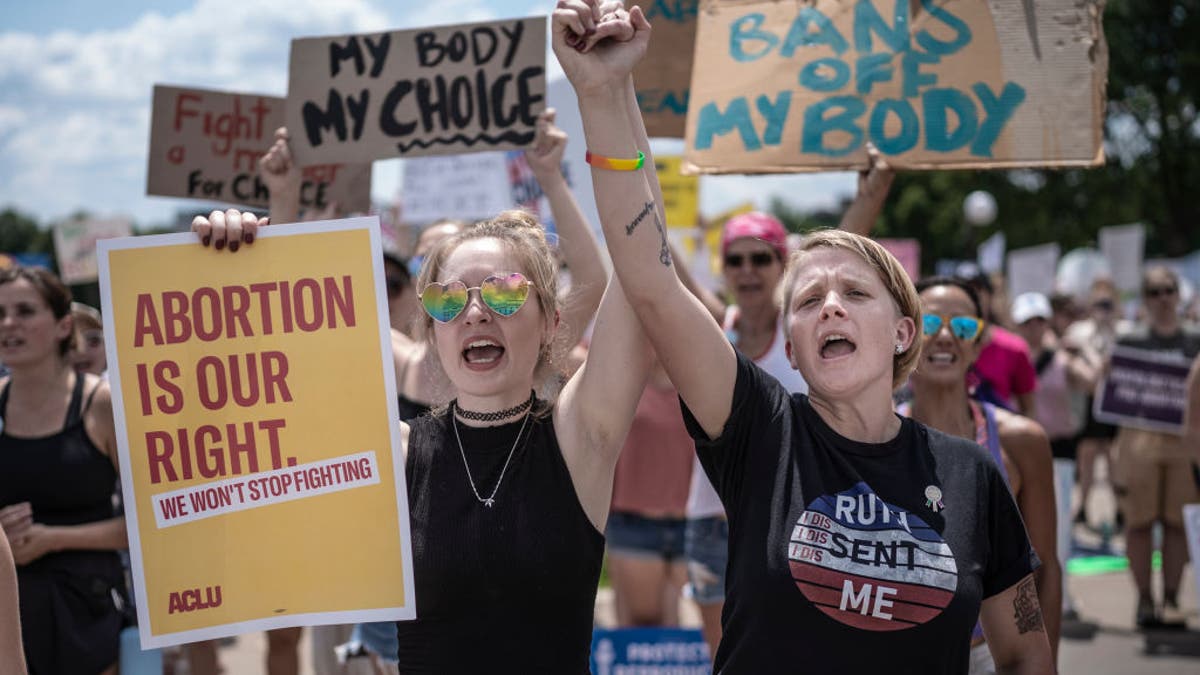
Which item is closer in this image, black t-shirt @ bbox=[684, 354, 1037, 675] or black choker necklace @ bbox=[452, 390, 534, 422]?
black t-shirt @ bbox=[684, 354, 1037, 675]

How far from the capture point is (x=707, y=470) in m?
2.39

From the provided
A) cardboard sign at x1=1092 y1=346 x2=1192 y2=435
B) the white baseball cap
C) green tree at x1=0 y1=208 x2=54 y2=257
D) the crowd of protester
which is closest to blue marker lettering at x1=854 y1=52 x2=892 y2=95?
the crowd of protester

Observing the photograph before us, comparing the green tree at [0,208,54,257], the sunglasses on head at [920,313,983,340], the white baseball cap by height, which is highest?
the green tree at [0,208,54,257]

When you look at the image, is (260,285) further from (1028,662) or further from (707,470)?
(1028,662)

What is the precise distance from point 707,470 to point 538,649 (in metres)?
0.48

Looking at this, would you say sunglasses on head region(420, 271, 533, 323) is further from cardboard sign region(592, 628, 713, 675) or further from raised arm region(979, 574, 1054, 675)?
cardboard sign region(592, 628, 713, 675)

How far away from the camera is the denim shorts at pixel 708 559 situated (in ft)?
15.2

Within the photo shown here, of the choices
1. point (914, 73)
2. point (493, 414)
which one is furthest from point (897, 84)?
point (493, 414)

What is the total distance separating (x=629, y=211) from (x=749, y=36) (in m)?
1.97

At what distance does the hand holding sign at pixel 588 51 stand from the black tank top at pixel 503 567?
0.71 m

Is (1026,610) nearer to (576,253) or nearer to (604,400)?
(604,400)

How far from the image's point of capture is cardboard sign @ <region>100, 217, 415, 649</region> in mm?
2402

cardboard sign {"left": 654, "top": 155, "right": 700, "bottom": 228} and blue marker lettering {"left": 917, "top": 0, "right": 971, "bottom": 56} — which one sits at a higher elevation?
cardboard sign {"left": 654, "top": 155, "right": 700, "bottom": 228}

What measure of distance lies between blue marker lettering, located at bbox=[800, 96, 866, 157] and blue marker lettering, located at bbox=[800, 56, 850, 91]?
0.05 metres
